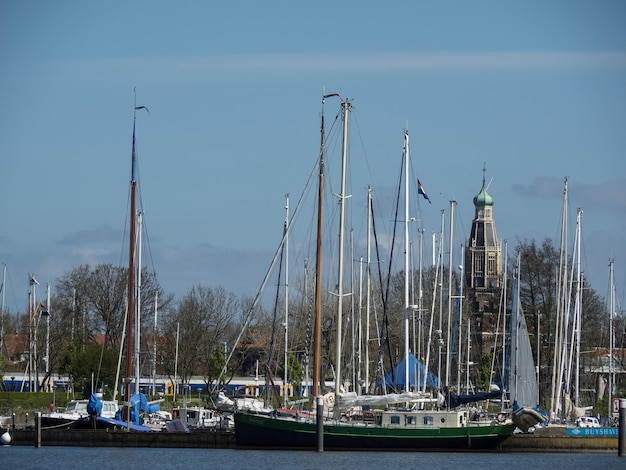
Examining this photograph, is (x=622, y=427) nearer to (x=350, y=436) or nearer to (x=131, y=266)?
(x=350, y=436)

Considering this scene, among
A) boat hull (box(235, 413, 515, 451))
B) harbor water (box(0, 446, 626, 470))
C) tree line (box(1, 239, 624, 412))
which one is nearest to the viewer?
harbor water (box(0, 446, 626, 470))

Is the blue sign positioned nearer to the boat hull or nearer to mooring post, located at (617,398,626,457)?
mooring post, located at (617,398,626,457)

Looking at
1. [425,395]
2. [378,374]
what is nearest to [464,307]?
[378,374]

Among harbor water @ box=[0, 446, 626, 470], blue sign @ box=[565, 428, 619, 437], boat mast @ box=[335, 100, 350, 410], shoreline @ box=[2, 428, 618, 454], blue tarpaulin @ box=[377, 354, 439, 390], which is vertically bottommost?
harbor water @ box=[0, 446, 626, 470]

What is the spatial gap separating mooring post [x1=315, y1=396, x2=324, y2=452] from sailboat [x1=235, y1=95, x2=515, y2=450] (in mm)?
1778

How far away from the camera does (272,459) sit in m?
57.5

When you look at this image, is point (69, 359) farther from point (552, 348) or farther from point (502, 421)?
point (502, 421)

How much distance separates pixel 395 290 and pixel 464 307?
10.5 metres

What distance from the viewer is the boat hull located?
60562 millimetres

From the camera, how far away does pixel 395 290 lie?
4545 inches

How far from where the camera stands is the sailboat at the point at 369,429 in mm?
60594

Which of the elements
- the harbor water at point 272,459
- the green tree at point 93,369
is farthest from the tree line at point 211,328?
the harbor water at point 272,459

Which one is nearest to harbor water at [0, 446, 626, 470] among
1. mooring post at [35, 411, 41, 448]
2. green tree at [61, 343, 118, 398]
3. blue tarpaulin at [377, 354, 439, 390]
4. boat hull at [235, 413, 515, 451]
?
boat hull at [235, 413, 515, 451]

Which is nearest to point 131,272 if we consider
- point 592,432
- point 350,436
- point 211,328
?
point 350,436
